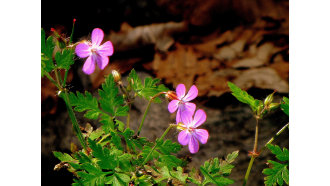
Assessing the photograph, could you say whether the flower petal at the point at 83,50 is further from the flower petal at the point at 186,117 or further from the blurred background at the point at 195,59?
the blurred background at the point at 195,59

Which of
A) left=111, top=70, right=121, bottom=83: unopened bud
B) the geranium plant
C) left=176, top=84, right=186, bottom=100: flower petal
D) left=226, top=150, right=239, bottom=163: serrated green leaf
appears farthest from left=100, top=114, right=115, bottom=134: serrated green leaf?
left=226, top=150, right=239, bottom=163: serrated green leaf

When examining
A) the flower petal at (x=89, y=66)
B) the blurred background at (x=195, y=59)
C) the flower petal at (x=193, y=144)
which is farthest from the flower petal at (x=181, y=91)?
the blurred background at (x=195, y=59)

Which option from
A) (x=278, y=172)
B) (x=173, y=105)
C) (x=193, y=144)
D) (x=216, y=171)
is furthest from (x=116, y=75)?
(x=278, y=172)

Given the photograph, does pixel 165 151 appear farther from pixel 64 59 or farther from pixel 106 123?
pixel 64 59

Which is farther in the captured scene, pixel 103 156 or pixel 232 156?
pixel 232 156

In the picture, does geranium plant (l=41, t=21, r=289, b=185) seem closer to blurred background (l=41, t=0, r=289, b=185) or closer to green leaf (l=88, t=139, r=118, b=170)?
green leaf (l=88, t=139, r=118, b=170)
